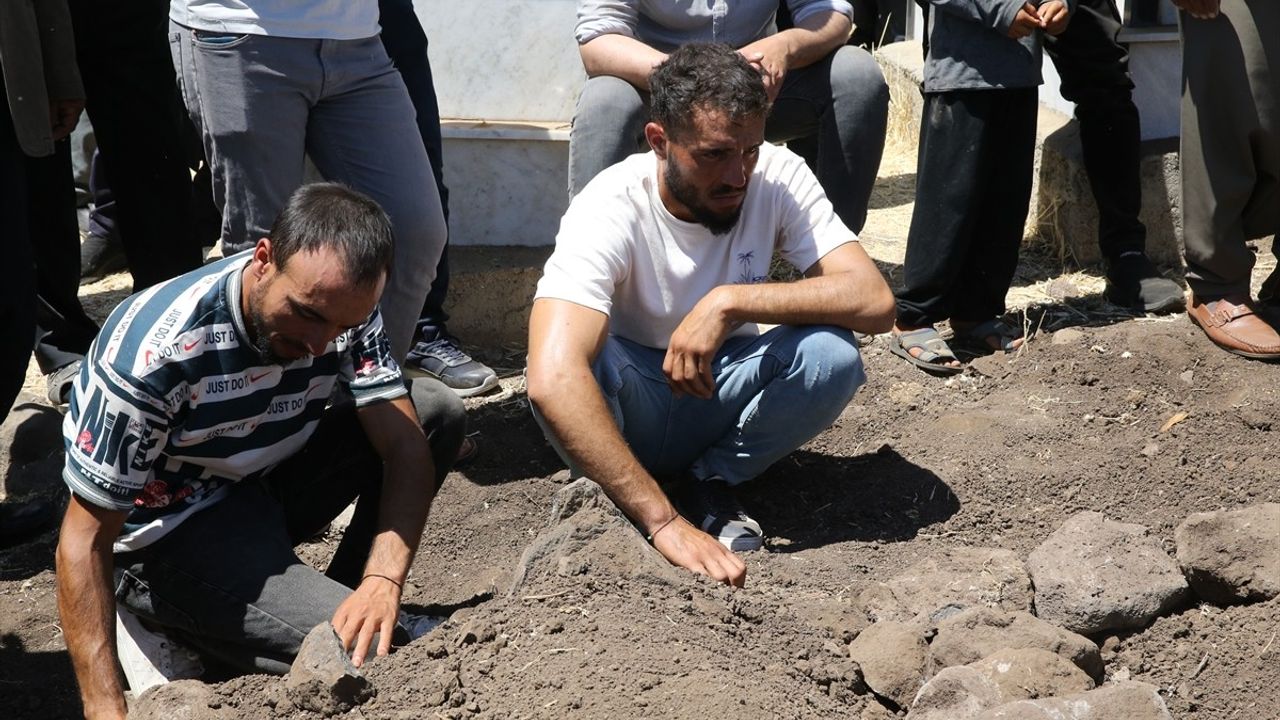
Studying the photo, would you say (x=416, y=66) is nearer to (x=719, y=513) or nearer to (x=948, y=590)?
(x=719, y=513)

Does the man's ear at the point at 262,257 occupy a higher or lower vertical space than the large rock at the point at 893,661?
higher

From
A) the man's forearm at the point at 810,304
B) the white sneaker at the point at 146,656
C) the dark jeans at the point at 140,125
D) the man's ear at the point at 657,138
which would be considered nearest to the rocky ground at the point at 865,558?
the white sneaker at the point at 146,656

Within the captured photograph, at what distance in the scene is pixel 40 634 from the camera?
3.59 meters

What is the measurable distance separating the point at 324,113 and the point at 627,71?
981mm

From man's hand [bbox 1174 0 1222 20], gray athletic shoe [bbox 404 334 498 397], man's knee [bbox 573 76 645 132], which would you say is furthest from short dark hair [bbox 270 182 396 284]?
man's hand [bbox 1174 0 1222 20]

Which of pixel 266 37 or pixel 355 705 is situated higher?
pixel 266 37

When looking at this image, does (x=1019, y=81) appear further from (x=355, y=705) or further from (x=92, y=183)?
(x=92, y=183)

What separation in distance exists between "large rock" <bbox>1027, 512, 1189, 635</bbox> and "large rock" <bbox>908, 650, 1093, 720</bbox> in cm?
41

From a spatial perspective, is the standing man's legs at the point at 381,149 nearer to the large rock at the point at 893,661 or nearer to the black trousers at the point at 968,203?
the black trousers at the point at 968,203

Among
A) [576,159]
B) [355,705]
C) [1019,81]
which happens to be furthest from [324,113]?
[1019,81]

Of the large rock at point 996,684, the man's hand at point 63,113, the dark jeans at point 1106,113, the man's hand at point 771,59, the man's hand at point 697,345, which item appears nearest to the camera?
the large rock at point 996,684

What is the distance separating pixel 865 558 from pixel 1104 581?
68cm

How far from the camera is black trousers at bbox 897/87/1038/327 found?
4.50m

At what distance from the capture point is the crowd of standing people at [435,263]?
2865 millimetres
